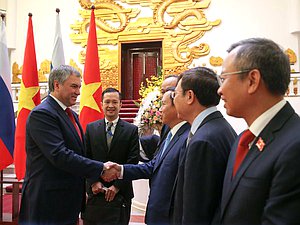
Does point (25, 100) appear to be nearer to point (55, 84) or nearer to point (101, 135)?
point (101, 135)

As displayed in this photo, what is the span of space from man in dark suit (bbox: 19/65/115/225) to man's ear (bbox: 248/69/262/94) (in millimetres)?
1460

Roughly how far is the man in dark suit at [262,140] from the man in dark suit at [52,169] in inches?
52.2

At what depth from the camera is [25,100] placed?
4441 millimetres

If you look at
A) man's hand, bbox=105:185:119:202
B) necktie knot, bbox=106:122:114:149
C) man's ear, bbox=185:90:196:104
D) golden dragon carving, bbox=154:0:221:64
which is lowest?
man's hand, bbox=105:185:119:202

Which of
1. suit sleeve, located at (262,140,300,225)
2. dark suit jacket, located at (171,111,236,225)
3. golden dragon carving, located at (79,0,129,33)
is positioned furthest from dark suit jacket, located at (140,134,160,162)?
golden dragon carving, located at (79,0,129,33)

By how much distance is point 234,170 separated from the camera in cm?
131

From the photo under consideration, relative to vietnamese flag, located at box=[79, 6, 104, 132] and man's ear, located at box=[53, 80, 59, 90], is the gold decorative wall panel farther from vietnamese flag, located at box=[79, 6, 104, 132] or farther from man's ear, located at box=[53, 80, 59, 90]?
man's ear, located at box=[53, 80, 59, 90]

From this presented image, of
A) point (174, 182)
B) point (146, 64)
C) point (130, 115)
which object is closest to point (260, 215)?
point (174, 182)

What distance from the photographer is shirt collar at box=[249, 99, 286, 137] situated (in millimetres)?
1232

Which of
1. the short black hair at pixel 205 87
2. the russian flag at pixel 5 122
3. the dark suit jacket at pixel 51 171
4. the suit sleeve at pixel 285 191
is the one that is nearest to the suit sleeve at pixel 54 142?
the dark suit jacket at pixel 51 171

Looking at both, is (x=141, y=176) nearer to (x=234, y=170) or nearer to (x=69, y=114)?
(x=69, y=114)

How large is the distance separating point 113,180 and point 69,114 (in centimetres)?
65

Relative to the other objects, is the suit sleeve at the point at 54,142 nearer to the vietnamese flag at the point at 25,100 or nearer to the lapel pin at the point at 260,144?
the lapel pin at the point at 260,144

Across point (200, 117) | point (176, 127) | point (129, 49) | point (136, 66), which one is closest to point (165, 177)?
point (176, 127)
